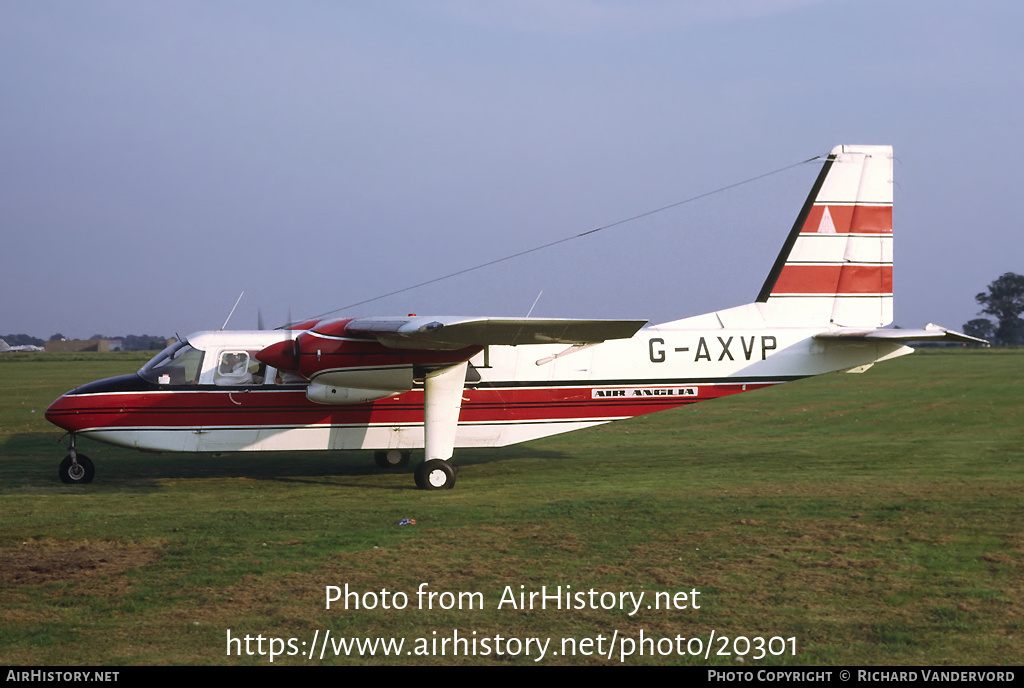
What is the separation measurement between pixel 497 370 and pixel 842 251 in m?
6.43

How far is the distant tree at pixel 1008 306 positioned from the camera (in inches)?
4483

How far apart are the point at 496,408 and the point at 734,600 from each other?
7.60m

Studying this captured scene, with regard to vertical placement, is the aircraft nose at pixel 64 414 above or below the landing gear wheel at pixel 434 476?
above

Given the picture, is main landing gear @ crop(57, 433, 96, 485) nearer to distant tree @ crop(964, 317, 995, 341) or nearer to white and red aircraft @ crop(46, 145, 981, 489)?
white and red aircraft @ crop(46, 145, 981, 489)

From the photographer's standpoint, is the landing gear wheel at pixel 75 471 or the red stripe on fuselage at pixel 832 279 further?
the red stripe on fuselage at pixel 832 279

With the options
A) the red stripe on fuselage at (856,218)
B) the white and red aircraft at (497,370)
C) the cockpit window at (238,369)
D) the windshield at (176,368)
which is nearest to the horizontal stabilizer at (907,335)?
the white and red aircraft at (497,370)

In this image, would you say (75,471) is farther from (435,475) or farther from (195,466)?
(435,475)

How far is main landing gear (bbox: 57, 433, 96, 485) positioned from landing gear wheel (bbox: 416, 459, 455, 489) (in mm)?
5218

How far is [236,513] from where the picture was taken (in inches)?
436

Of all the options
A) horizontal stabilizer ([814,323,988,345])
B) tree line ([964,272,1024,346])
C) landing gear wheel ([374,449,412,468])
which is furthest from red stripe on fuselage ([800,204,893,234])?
tree line ([964,272,1024,346])

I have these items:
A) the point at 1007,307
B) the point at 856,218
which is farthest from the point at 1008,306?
the point at 856,218

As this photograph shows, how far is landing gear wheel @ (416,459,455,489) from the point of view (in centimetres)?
1312

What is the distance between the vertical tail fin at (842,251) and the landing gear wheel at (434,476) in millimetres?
6375

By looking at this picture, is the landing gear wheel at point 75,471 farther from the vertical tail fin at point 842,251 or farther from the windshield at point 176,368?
the vertical tail fin at point 842,251
